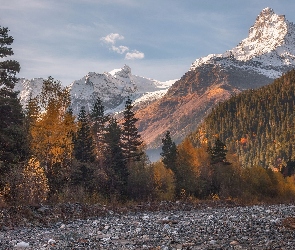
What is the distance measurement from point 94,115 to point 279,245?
6785 cm

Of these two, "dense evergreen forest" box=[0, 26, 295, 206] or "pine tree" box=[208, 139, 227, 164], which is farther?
"pine tree" box=[208, 139, 227, 164]

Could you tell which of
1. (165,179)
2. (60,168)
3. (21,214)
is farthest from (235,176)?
(21,214)

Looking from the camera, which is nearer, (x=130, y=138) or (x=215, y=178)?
(x=130, y=138)

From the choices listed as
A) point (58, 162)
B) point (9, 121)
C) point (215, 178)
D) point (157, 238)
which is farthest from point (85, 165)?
point (215, 178)

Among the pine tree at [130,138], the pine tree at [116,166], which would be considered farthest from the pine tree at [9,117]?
the pine tree at [130,138]

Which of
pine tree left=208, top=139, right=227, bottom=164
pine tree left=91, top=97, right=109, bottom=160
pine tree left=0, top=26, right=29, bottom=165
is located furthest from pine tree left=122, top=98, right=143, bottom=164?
pine tree left=0, top=26, right=29, bottom=165

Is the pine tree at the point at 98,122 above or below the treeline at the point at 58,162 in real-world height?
above

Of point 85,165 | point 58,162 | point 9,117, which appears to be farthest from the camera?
point 85,165

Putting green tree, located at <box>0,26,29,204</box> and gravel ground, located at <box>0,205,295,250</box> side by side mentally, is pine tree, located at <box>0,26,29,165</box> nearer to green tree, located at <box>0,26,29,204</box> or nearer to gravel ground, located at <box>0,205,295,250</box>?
green tree, located at <box>0,26,29,204</box>

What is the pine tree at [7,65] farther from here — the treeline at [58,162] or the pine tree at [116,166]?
the pine tree at [116,166]

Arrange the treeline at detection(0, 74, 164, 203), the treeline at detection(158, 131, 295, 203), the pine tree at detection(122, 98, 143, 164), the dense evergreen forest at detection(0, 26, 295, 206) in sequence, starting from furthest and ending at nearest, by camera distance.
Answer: the pine tree at detection(122, 98, 143, 164)
the treeline at detection(158, 131, 295, 203)
the dense evergreen forest at detection(0, 26, 295, 206)
the treeline at detection(0, 74, 164, 203)

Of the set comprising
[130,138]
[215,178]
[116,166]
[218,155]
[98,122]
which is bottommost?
[215,178]

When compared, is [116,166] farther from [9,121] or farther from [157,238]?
[157,238]

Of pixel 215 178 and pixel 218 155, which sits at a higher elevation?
pixel 218 155
